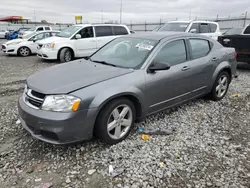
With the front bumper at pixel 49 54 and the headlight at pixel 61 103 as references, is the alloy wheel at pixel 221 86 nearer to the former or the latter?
the headlight at pixel 61 103

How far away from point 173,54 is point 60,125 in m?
2.34

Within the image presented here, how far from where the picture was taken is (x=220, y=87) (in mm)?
5078

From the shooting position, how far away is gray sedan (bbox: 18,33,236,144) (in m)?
2.79

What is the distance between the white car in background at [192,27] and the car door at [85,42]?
3.25 meters

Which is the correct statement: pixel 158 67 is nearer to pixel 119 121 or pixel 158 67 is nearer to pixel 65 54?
pixel 119 121

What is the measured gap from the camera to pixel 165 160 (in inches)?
116

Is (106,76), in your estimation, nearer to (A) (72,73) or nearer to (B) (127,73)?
(B) (127,73)

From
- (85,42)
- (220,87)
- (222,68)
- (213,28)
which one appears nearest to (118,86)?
(222,68)

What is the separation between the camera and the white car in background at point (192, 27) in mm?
10137

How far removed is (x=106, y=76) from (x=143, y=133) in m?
1.17

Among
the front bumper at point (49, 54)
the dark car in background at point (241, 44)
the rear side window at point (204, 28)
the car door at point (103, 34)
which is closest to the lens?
the dark car in background at point (241, 44)

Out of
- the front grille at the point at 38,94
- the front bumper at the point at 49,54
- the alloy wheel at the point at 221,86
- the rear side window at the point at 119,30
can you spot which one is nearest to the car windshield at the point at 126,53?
the front grille at the point at 38,94

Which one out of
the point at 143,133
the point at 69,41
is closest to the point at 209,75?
the point at 143,133

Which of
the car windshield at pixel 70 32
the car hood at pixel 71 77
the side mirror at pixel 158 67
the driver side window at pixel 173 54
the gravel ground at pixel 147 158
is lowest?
the gravel ground at pixel 147 158
